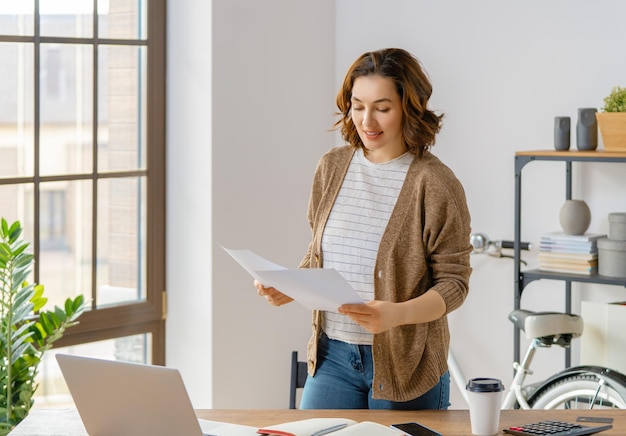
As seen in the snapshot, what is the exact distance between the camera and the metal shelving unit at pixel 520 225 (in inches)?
130

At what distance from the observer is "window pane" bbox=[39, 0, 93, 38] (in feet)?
11.2

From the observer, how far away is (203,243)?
3709 millimetres

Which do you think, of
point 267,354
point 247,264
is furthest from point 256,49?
point 247,264

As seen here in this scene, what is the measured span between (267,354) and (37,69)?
147 cm

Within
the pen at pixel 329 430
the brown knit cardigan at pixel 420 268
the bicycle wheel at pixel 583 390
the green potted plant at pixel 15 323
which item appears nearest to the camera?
the pen at pixel 329 430

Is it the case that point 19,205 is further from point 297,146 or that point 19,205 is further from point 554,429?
point 554,429

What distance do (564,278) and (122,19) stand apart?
1923mm

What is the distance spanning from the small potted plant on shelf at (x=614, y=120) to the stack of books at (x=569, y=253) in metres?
0.35

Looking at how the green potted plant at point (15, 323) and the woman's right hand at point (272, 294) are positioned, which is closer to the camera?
the woman's right hand at point (272, 294)

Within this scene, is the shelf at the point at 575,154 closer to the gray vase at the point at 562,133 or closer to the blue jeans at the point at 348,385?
the gray vase at the point at 562,133

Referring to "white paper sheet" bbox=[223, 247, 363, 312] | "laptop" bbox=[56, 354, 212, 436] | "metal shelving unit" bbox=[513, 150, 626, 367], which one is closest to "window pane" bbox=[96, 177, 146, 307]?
"metal shelving unit" bbox=[513, 150, 626, 367]

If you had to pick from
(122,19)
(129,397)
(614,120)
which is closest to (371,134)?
(129,397)

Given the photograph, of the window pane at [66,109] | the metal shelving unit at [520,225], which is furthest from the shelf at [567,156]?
the window pane at [66,109]

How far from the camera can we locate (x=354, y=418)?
1952 millimetres
